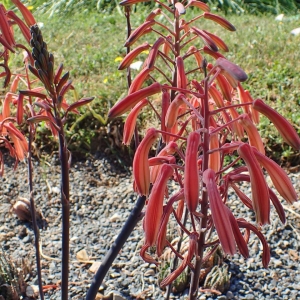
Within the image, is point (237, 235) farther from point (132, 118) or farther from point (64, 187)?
point (64, 187)

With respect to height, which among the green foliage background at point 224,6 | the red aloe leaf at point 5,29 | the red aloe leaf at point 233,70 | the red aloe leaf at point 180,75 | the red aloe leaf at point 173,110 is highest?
the green foliage background at point 224,6

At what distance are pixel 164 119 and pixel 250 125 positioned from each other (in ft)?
0.89

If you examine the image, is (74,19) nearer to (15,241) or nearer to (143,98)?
(15,241)

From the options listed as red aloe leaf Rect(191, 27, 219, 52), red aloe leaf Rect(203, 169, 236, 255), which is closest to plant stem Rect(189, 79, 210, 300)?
red aloe leaf Rect(203, 169, 236, 255)

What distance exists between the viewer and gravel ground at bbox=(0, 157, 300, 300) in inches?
103

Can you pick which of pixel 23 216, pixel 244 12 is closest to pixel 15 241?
pixel 23 216

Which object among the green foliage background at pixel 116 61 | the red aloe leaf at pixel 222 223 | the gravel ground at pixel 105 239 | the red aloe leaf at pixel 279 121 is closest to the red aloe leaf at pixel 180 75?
the red aloe leaf at pixel 279 121

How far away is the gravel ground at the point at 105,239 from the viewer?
2605 millimetres

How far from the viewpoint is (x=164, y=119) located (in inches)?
53.9

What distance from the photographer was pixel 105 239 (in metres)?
3.04

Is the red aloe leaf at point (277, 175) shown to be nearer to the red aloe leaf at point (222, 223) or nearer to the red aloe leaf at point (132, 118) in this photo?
the red aloe leaf at point (222, 223)

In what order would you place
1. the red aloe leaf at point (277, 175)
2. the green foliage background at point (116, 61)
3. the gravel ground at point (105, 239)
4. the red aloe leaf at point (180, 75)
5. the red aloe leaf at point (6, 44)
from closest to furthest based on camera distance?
the red aloe leaf at point (277, 175) → the red aloe leaf at point (180, 75) → the red aloe leaf at point (6, 44) → the gravel ground at point (105, 239) → the green foliage background at point (116, 61)

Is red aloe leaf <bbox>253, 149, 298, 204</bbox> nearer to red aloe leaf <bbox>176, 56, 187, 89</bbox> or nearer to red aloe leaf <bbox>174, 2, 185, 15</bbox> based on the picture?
red aloe leaf <bbox>176, 56, 187, 89</bbox>

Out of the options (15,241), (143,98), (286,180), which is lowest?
(15,241)
